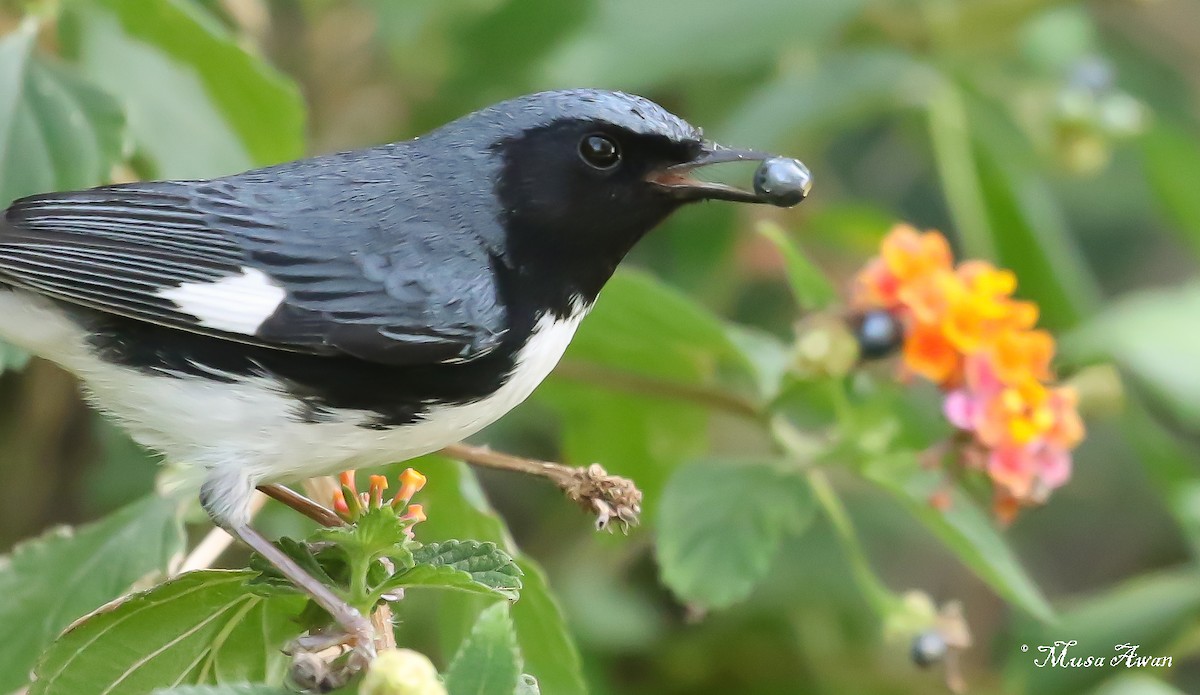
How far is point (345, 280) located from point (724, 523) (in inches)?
35.0

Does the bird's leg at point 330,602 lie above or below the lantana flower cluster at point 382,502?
below

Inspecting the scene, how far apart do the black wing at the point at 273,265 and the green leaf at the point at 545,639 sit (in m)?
0.42

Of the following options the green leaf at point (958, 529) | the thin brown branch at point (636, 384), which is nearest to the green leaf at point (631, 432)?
the thin brown branch at point (636, 384)

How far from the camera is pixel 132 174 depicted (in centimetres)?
312

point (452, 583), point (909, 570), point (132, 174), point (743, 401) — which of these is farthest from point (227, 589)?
point (909, 570)

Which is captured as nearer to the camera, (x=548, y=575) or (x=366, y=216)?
(x=366, y=216)

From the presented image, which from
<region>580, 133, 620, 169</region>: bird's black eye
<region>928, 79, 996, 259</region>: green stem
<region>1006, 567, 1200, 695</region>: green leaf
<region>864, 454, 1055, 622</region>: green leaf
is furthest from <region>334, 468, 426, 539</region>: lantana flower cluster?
<region>928, 79, 996, 259</region>: green stem

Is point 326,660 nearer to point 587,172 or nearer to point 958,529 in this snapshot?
point 587,172

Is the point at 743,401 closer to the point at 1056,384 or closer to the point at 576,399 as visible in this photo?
the point at 576,399

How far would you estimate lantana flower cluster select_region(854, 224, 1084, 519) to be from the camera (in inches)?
98.8

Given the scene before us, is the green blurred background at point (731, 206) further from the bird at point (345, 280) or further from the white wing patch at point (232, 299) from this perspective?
the white wing patch at point (232, 299)

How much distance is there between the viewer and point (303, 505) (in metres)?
2.18

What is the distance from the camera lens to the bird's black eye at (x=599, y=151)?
2.19 meters

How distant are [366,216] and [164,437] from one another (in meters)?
0.48
